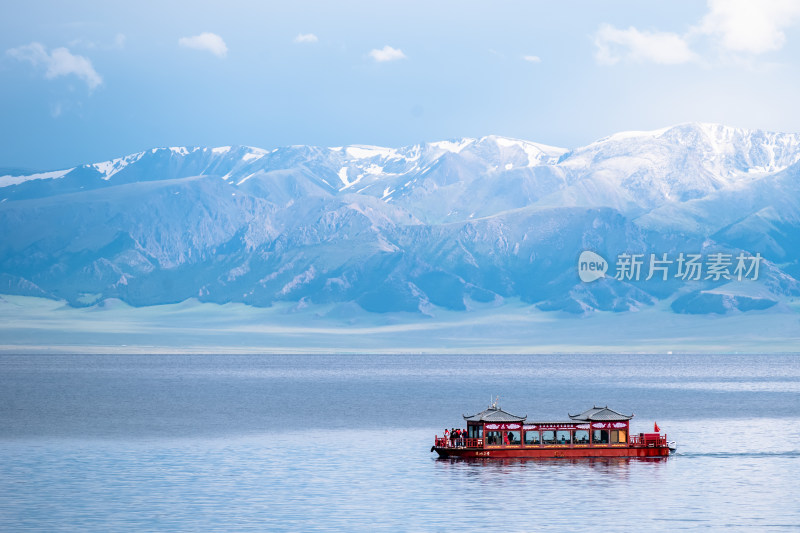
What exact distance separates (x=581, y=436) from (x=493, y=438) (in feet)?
26.7

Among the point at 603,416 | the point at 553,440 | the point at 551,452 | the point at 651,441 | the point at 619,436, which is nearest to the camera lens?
the point at 551,452

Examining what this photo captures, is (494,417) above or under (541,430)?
above

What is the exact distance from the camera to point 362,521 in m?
68.4

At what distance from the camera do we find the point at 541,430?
336ft

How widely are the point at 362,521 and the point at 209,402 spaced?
11893 centimetres

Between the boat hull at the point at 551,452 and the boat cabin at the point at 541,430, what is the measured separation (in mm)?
445

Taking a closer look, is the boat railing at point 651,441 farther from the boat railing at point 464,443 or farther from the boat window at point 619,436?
the boat railing at point 464,443

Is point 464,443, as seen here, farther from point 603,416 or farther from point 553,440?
point 603,416

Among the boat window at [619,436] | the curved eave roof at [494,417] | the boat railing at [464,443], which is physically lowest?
the boat railing at [464,443]

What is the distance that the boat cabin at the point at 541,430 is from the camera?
10119 cm

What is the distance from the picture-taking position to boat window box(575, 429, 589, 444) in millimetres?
102312

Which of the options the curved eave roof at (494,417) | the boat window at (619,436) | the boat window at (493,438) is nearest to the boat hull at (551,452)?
the boat window at (619,436)

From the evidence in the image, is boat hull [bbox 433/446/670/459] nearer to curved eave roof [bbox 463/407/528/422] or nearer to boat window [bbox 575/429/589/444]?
boat window [bbox 575/429/589/444]

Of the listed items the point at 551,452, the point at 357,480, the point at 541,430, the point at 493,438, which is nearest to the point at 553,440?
the point at 541,430
